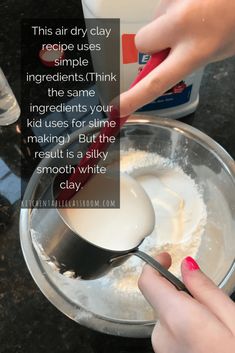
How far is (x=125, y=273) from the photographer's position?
0.69m

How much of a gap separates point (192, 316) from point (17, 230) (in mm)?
353

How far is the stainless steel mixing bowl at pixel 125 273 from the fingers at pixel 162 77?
22cm

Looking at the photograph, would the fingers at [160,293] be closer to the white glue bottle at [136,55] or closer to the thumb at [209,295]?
the thumb at [209,295]

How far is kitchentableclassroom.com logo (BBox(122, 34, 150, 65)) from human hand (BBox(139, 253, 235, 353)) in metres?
0.31

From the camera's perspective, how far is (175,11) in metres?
0.51

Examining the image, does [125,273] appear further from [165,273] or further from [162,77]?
[162,77]

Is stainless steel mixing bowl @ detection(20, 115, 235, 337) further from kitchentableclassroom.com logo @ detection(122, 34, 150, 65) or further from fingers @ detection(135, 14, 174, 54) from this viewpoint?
fingers @ detection(135, 14, 174, 54)

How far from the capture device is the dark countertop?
65 cm

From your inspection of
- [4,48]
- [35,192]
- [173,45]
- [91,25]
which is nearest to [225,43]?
[173,45]

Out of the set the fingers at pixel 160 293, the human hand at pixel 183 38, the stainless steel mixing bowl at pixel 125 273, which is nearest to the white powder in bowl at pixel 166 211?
the stainless steel mixing bowl at pixel 125 273

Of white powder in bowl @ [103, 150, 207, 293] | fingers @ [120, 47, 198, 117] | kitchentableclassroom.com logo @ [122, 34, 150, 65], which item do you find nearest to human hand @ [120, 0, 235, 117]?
fingers @ [120, 47, 198, 117]

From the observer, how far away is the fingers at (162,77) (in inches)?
20.2

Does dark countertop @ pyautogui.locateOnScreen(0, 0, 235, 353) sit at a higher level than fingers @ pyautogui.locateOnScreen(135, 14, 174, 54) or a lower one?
lower

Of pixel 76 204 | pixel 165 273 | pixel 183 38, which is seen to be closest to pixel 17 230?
pixel 76 204
